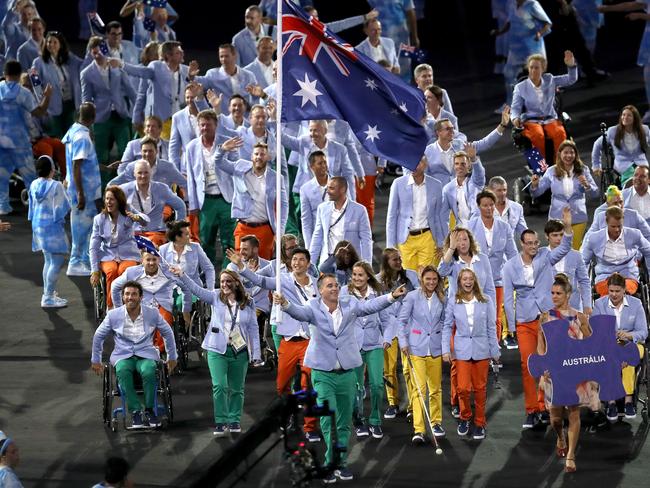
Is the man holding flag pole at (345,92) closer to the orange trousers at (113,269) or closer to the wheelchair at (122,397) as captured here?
the wheelchair at (122,397)

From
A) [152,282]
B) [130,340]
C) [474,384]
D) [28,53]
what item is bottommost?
[474,384]

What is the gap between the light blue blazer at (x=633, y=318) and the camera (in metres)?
16.3

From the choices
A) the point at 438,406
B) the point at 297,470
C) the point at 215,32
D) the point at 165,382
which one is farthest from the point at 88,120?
the point at 215,32

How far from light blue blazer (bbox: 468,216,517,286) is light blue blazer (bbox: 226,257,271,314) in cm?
221

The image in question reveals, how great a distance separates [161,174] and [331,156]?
75.0 inches

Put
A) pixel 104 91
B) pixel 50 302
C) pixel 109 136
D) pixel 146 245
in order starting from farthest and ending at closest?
1. pixel 109 136
2. pixel 104 91
3. pixel 50 302
4. pixel 146 245

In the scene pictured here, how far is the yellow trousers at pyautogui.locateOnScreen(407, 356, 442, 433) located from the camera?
1568cm

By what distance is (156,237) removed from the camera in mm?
18516

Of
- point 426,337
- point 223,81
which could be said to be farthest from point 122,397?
point 223,81

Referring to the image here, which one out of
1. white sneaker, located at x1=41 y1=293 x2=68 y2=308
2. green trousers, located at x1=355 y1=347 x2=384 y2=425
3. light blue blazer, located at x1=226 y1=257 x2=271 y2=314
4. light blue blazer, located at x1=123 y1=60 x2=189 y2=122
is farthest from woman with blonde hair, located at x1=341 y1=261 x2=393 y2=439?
light blue blazer, located at x1=123 y1=60 x2=189 y2=122

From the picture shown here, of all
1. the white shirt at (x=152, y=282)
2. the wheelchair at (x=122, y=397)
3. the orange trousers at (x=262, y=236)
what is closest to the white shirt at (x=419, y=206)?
the orange trousers at (x=262, y=236)

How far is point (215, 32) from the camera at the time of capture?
32.6m

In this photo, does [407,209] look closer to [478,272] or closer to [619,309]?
[478,272]

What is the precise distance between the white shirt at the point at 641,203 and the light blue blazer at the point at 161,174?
16.3 feet
